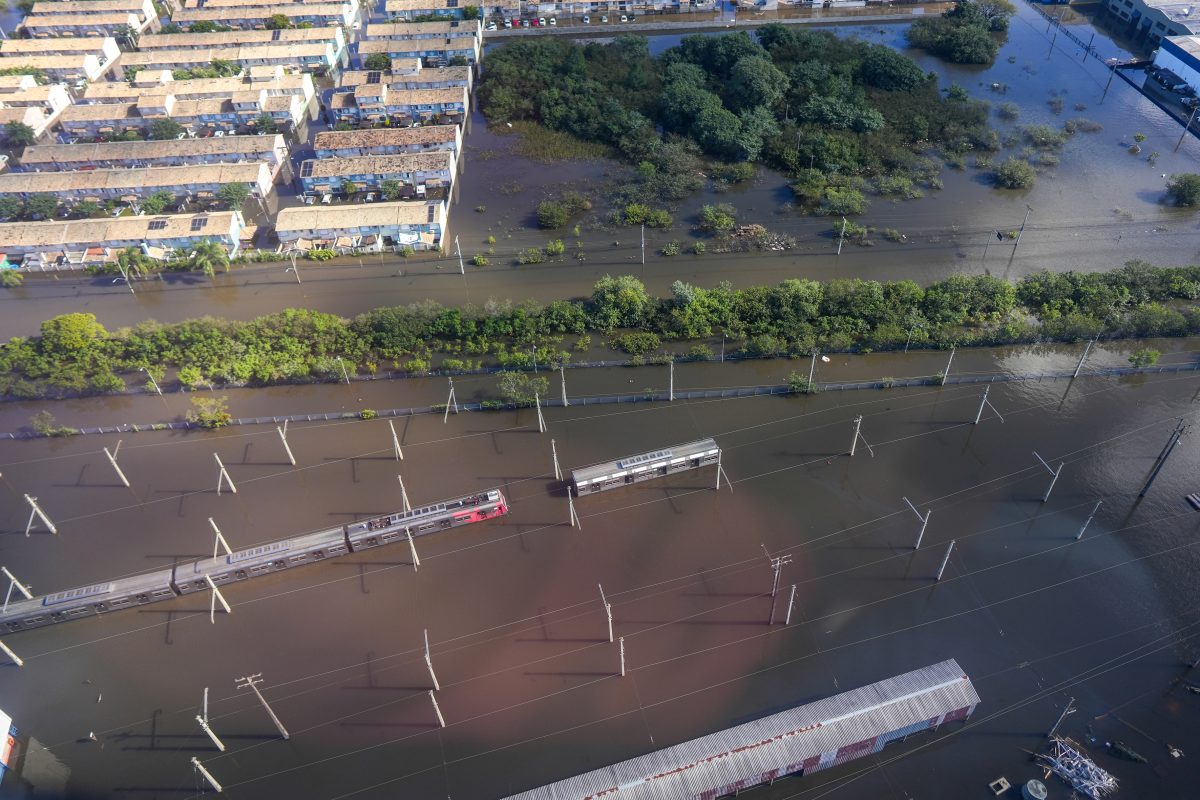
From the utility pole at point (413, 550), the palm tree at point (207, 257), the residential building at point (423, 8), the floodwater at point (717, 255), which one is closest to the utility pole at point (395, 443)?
the utility pole at point (413, 550)

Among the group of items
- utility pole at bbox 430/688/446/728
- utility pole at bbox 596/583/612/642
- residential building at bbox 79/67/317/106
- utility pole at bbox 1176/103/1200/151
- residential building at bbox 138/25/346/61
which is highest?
residential building at bbox 138/25/346/61

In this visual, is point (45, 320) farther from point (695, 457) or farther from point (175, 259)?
point (695, 457)

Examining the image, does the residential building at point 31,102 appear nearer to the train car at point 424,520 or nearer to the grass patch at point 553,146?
the grass patch at point 553,146

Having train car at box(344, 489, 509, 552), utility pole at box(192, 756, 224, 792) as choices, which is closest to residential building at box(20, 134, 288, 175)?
train car at box(344, 489, 509, 552)

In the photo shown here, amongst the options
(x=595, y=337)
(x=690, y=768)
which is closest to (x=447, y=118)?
(x=595, y=337)

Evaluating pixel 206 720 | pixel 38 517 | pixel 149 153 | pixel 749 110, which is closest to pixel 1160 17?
pixel 749 110

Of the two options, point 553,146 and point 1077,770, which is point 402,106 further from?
point 1077,770

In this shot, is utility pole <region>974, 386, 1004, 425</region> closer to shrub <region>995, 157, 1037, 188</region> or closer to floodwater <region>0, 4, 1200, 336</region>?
floodwater <region>0, 4, 1200, 336</region>
